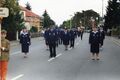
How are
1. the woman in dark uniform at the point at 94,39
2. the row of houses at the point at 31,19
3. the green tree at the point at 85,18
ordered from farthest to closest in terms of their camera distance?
the green tree at the point at 85,18, the row of houses at the point at 31,19, the woman in dark uniform at the point at 94,39

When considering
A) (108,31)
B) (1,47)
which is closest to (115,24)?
(108,31)

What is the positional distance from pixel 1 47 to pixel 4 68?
582 millimetres

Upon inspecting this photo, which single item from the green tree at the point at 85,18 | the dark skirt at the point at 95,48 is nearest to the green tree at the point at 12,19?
the dark skirt at the point at 95,48

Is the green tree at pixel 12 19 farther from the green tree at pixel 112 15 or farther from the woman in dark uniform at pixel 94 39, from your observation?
the woman in dark uniform at pixel 94 39

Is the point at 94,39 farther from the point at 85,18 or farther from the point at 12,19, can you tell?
the point at 85,18

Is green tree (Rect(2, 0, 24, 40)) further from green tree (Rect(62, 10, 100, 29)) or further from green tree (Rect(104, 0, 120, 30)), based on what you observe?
green tree (Rect(62, 10, 100, 29))

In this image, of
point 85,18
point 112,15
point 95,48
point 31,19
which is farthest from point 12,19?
point 85,18

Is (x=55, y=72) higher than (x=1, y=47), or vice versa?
(x=1, y=47)

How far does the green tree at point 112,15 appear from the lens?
3338 inches

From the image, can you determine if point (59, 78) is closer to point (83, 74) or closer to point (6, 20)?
point (83, 74)

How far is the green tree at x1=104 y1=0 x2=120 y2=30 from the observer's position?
84775 millimetres

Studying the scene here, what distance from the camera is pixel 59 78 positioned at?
48.5 feet

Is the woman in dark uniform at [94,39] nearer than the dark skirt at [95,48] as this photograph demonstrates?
Yes

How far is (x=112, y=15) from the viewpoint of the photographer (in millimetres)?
88312
